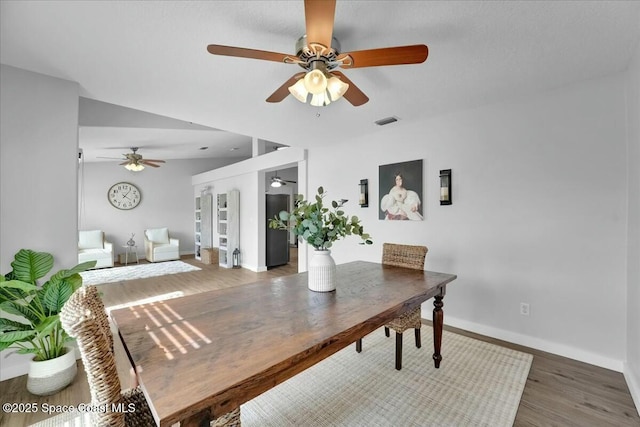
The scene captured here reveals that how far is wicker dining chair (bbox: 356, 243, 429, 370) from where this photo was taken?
87.0 inches

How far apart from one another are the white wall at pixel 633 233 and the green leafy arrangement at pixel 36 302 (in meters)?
3.98

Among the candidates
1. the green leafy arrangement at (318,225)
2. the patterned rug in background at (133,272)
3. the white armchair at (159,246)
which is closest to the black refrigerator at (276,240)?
the patterned rug in background at (133,272)

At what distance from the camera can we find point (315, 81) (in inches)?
66.5

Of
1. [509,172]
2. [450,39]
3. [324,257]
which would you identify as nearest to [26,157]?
[324,257]

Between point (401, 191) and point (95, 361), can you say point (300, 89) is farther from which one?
point (401, 191)

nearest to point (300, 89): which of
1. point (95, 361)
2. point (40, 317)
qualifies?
point (95, 361)

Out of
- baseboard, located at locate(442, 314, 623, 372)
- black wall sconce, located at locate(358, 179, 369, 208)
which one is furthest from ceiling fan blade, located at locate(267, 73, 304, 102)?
baseboard, located at locate(442, 314, 623, 372)

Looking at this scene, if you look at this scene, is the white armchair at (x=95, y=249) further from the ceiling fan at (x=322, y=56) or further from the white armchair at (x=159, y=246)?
the ceiling fan at (x=322, y=56)

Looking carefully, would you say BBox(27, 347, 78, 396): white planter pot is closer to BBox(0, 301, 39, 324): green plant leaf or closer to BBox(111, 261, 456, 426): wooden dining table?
BBox(0, 301, 39, 324): green plant leaf

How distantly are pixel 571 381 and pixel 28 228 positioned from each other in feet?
14.4

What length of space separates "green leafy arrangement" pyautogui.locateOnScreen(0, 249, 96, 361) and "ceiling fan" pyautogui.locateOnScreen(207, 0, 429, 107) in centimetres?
199

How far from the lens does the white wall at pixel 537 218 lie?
7.60 ft

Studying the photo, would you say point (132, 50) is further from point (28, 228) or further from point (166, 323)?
point (166, 323)

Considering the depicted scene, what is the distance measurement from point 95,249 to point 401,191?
23.2 feet
